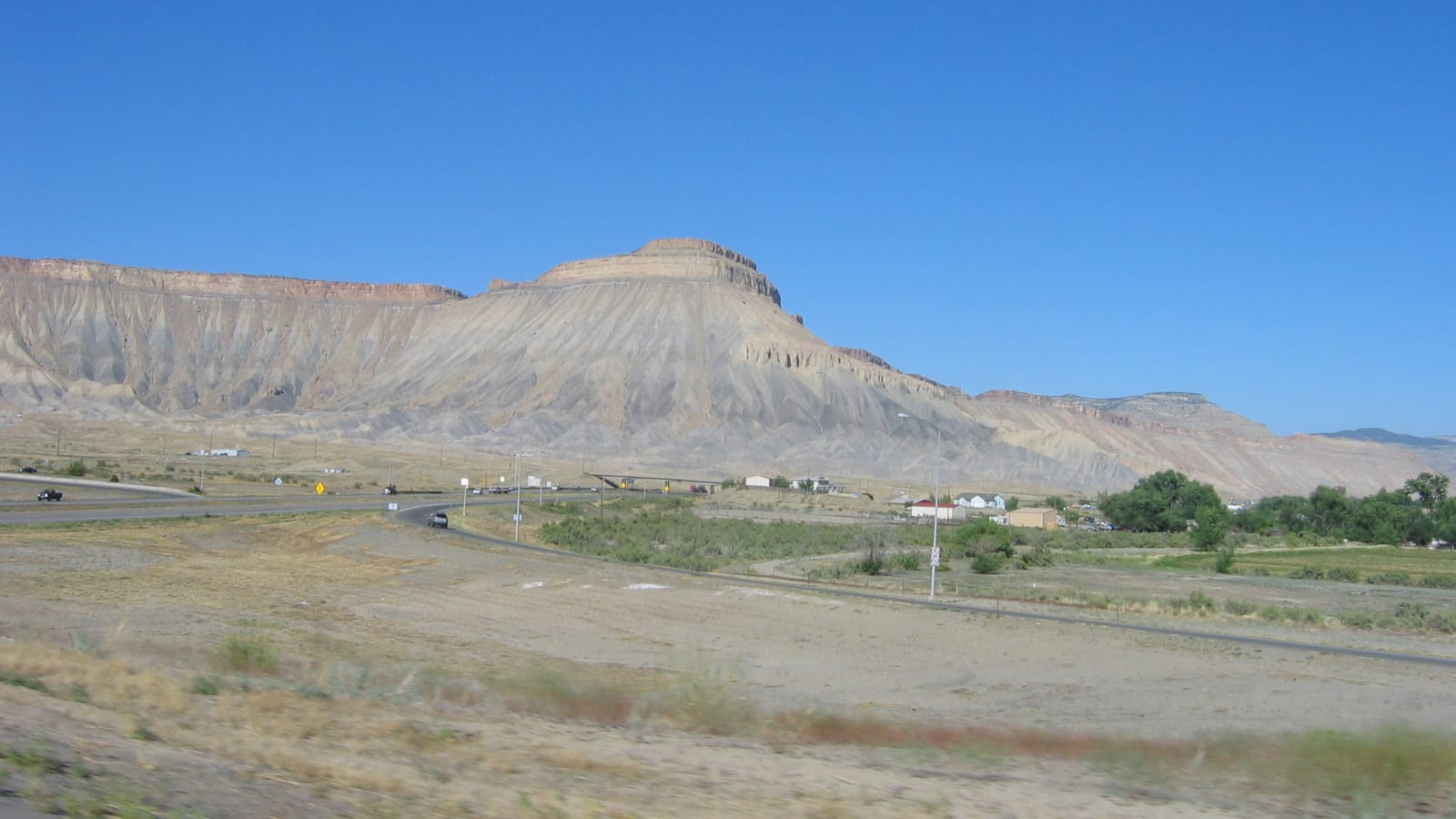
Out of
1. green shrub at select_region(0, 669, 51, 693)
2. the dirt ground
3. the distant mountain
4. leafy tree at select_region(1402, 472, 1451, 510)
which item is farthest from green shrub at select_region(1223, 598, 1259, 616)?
the distant mountain

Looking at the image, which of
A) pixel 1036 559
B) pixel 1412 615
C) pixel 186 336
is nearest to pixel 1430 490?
pixel 1036 559

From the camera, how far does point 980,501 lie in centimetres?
11594

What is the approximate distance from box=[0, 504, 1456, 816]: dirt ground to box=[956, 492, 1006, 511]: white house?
7718 cm

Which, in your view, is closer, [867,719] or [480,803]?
[480,803]

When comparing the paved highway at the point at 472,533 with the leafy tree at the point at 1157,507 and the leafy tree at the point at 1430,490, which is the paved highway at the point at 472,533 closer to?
the leafy tree at the point at 1157,507

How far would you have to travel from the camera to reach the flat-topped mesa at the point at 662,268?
18000cm

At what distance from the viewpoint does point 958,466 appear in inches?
6014

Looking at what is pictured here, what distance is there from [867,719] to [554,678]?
16.6 ft

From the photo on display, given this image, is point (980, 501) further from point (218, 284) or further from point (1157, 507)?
point (218, 284)

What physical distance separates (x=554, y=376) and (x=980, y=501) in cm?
6448

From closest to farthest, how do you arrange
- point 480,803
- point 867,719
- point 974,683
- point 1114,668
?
1. point 480,803
2. point 867,719
3. point 974,683
4. point 1114,668

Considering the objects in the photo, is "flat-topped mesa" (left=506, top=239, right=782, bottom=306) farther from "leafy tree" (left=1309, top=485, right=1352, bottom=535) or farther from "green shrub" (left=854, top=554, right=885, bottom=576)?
"green shrub" (left=854, top=554, right=885, bottom=576)

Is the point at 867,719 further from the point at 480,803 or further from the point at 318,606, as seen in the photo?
the point at 318,606

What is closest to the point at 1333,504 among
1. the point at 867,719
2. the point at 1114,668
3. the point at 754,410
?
the point at 754,410
